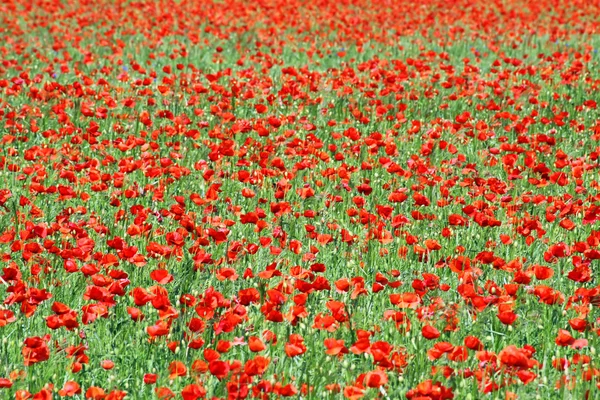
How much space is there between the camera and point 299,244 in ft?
13.7

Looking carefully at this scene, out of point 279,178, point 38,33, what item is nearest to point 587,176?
point 279,178

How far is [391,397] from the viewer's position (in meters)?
3.17

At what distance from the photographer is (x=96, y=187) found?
4770 mm

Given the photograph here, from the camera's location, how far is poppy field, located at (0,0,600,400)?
3162 mm

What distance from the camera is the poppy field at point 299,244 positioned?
3.16 metres

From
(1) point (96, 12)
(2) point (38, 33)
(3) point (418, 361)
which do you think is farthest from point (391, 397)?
(1) point (96, 12)

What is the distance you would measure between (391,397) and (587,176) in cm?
347

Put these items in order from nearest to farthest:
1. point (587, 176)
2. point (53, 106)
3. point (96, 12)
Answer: point (587, 176)
point (53, 106)
point (96, 12)

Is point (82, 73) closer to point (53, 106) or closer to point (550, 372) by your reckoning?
point (53, 106)

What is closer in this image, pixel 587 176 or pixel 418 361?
pixel 418 361

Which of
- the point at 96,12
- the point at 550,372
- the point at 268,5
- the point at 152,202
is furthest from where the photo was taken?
the point at 268,5

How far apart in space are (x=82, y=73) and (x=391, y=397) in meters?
6.79

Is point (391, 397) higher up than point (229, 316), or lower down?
lower down

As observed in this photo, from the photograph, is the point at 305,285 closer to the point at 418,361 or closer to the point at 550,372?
the point at 418,361
